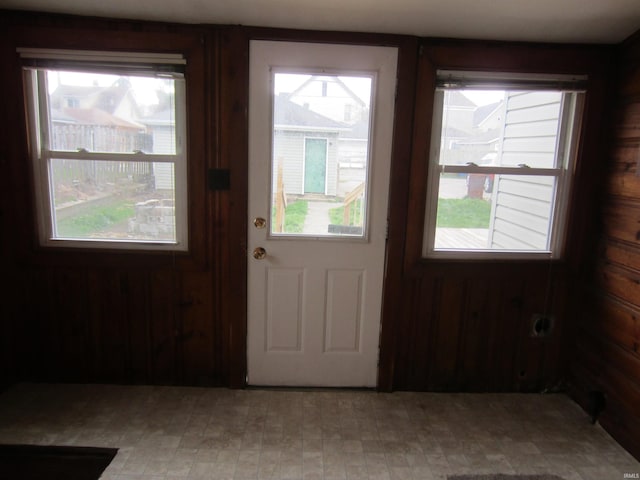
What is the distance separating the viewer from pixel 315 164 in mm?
2316

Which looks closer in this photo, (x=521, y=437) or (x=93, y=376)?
(x=521, y=437)

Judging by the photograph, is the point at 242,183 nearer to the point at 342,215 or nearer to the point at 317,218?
the point at 317,218

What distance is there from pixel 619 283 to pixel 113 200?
275cm

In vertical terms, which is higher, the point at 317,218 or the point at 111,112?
the point at 111,112

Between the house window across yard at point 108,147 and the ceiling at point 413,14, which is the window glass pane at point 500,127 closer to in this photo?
the ceiling at point 413,14

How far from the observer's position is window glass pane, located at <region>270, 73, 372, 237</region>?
89.4 inches

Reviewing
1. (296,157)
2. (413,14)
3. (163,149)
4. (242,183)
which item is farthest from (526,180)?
(163,149)

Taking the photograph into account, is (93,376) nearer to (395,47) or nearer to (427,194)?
(427,194)

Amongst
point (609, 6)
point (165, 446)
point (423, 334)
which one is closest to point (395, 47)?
point (609, 6)

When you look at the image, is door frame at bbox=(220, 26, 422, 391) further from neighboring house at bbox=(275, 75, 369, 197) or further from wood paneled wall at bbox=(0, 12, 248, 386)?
neighboring house at bbox=(275, 75, 369, 197)

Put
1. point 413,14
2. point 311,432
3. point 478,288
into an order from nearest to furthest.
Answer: point 413,14, point 311,432, point 478,288

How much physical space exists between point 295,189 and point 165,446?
4.71 feet

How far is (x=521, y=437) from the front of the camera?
2.18m

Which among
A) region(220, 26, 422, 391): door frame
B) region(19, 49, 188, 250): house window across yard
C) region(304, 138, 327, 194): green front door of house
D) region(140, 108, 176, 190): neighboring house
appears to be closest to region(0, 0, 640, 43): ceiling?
region(220, 26, 422, 391): door frame
